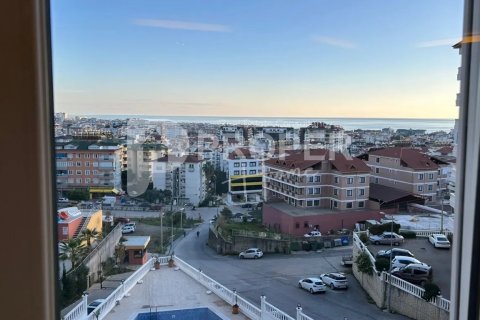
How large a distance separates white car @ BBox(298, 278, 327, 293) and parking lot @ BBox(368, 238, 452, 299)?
19 centimetres

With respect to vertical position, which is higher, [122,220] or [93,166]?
[93,166]

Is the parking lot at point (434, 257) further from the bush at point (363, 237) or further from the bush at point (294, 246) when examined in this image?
the bush at point (294, 246)

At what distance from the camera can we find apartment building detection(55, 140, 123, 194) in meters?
0.99

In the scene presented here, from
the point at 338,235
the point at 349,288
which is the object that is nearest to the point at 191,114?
the point at 338,235

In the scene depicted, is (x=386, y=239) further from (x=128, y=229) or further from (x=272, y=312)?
(x=128, y=229)

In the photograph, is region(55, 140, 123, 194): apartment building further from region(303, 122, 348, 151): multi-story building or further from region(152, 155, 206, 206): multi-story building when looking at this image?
region(303, 122, 348, 151): multi-story building

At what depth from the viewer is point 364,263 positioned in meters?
1.20

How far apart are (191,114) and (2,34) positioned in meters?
0.66

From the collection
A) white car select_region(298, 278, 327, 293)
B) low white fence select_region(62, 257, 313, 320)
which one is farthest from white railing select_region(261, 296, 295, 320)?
white car select_region(298, 278, 327, 293)

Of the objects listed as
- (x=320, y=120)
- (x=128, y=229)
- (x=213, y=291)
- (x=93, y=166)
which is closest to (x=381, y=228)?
(x=320, y=120)

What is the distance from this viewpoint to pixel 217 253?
1250 millimetres

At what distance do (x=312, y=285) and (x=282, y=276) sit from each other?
0.10 m

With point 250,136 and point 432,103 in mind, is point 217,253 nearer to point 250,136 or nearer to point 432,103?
point 250,136

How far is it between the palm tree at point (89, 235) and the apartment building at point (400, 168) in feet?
2.84
